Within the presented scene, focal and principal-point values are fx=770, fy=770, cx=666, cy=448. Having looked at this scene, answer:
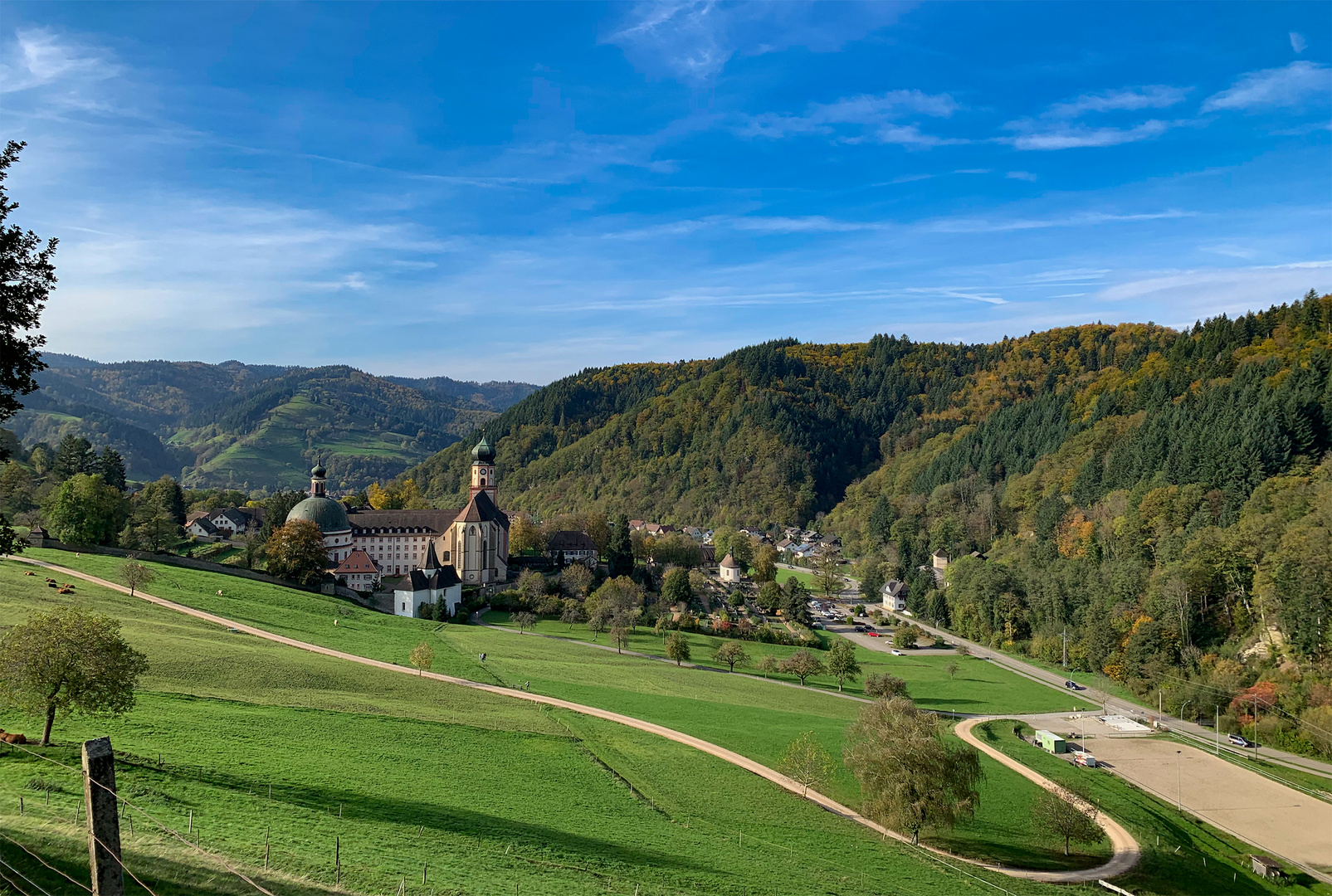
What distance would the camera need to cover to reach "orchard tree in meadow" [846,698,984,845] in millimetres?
30844

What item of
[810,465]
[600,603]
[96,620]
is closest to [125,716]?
[96,620]

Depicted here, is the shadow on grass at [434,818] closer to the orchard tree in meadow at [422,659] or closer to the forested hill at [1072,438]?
the orchard tree in meadow at [422,659]

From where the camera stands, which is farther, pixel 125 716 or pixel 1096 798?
pixel 1096 798

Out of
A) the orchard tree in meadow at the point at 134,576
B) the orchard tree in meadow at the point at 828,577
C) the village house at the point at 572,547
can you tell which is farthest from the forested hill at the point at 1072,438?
the orchard tree in meadow at the point at 134,576

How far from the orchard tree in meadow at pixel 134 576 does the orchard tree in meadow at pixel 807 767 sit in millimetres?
45347

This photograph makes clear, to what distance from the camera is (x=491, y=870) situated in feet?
68.1

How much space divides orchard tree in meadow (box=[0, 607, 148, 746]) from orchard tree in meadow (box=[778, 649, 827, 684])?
158ft

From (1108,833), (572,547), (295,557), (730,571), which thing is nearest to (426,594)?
(295,557)

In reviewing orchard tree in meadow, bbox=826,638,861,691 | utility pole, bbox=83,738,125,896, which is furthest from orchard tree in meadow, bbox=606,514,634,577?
utility pole, bbox=83,738,125,896

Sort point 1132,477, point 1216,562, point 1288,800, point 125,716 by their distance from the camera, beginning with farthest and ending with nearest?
point 1132,477, point 1216,562, point 1288,800, point 125,716

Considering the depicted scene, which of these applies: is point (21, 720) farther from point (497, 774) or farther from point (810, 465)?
point (810, 465)

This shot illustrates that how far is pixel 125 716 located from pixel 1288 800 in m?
57.3

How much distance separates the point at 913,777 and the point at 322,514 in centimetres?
7418

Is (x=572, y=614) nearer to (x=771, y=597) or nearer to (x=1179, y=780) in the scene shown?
(x=771, y=597)
